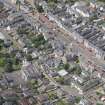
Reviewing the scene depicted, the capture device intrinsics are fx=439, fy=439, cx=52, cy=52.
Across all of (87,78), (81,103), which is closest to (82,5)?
Result: (87,78)

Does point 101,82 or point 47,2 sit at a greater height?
point 47,2

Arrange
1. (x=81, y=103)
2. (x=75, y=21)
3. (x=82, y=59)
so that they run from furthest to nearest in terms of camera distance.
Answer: (x=75, y=21) → (x=82, y=59) → (x=81, y=103)

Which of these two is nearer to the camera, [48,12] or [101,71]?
[101,71]

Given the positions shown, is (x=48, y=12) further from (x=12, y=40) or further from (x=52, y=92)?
(x=52, y=92)

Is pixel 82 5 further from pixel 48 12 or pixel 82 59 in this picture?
pixel 82 59

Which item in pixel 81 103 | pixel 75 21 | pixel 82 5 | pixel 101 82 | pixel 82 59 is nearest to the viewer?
pixel 81 103

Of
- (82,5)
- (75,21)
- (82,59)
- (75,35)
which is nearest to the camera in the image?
(82,59)

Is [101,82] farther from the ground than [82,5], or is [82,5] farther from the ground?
[82,5]

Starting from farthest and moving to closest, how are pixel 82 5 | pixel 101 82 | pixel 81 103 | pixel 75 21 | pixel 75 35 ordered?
pixel 82 5, pixel 75 21, pixel 75 35, pixel 101 82, pixel 81 103

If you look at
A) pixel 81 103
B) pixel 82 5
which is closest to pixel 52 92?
pixel 81 103
